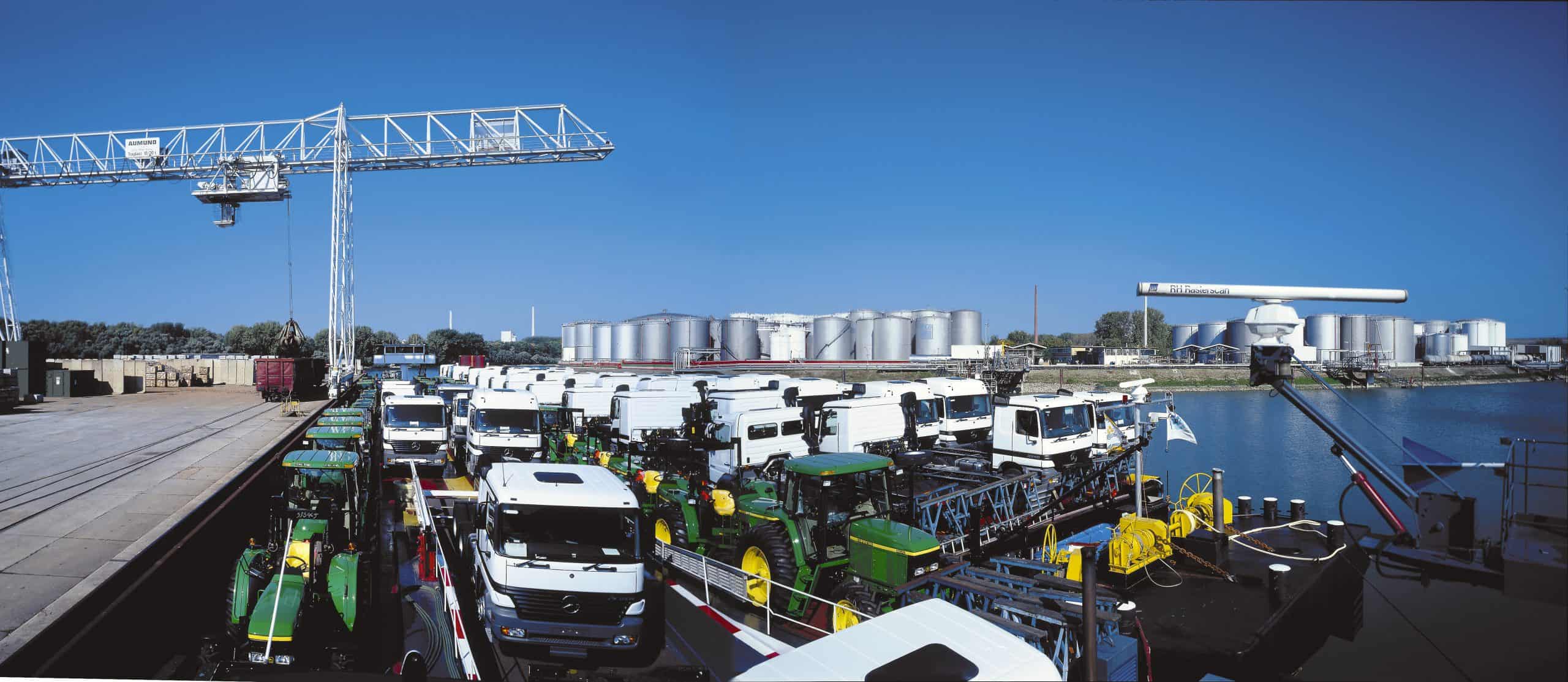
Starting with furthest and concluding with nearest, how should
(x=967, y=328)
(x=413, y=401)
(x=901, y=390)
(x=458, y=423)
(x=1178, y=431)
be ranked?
(x=967, y=328) → (x=458, y=423) → (x=901, y=390) → (x=413, y=401) → (x=1178, y=431)

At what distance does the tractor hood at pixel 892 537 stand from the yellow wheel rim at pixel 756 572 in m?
1.01

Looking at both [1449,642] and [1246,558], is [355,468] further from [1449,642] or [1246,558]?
A: [1449,642]

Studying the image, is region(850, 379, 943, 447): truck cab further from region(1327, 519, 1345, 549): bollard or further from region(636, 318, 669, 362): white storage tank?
region(636, 318, 669, 362): white storage tank

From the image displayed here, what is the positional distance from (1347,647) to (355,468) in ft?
41.0

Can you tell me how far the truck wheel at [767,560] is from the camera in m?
7.16

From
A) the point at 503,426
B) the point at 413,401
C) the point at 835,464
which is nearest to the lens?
the point at 835,464

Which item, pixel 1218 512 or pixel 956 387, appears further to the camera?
pixel 956 387

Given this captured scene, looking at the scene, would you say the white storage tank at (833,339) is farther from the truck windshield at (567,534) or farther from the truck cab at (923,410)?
the truck windshield at (567,534)

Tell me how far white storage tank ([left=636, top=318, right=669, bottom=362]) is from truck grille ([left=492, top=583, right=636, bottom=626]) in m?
48.2

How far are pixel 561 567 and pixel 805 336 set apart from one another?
153 feet

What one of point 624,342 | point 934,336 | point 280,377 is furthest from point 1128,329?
point 624,342

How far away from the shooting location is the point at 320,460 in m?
10.2

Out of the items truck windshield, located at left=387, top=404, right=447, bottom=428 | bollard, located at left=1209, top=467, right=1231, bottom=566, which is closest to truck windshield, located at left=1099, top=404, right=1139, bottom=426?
bollard, located at left=1209, top=467, right=1231, bottom=566

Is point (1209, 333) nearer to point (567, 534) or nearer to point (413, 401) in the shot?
point (567, 534)
